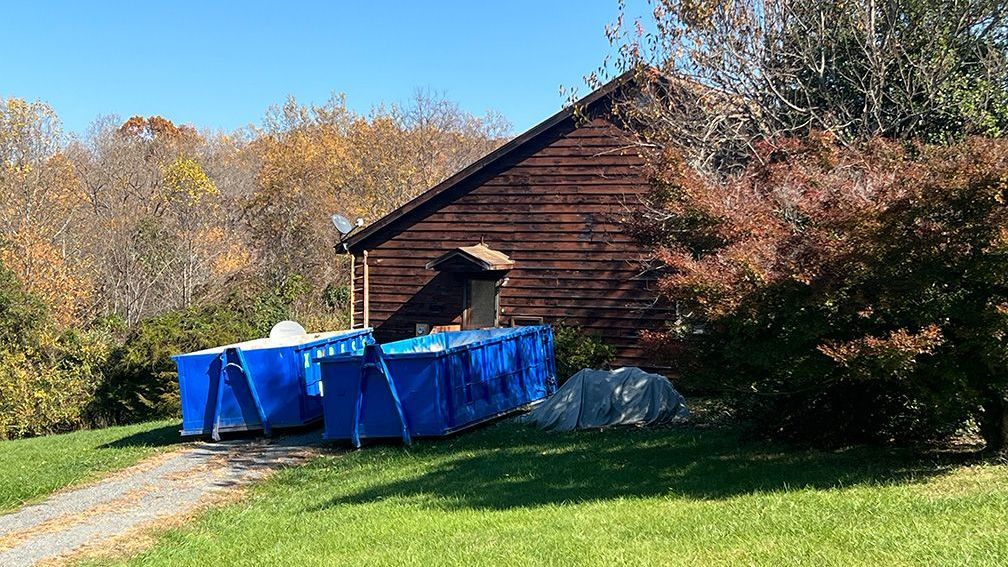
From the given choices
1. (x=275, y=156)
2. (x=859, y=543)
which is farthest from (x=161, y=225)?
(x=859, y=543)

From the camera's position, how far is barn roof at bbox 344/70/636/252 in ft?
59.2

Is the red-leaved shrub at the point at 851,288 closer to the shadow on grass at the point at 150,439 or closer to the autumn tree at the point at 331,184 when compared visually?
the shadow on grass at the point at 150,439

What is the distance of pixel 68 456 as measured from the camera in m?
14.3

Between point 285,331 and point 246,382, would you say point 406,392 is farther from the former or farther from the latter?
point 285,331

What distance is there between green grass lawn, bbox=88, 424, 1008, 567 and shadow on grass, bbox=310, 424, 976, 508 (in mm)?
31

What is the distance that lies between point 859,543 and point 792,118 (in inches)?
341

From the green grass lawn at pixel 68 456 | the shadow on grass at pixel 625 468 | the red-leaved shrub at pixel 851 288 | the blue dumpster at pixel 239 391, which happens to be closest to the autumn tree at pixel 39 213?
the green grass lawn at pixel 68 456

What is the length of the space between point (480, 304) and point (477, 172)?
2.90 metres

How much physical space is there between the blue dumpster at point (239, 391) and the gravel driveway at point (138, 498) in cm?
A: 37

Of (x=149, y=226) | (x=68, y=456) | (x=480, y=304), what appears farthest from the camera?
(x=149, y=226)

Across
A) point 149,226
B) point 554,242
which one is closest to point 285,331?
point 554,242

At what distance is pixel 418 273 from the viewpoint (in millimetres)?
20062

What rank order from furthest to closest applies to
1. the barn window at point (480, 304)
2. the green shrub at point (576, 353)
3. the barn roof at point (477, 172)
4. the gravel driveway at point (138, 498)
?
the barn window at point (480, 304), the barn roof at point (477, 172), the green shrub at point (576, 353), the gravel driveway at point (138, 498)

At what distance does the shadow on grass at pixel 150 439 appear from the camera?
14817mm
